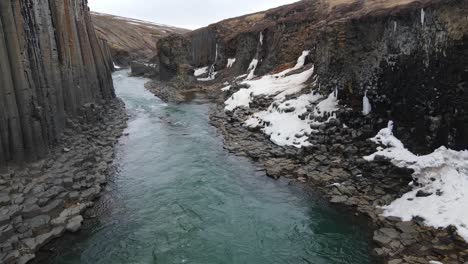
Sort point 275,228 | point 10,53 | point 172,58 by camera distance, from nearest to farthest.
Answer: point 275,228, point 10,53, point 172,58

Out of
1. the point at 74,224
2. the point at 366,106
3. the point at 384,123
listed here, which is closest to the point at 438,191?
the point at 384,123

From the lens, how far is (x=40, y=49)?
16.4 metres

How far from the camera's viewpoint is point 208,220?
38.0 feet

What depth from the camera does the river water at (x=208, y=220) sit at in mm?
9836

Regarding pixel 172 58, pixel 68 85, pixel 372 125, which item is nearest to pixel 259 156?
pixel 372 125

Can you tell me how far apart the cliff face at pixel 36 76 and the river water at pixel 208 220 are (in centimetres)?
359

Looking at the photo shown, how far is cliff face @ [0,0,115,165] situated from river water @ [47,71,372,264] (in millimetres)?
3585

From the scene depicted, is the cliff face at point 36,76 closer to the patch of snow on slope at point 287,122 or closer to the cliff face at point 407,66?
the patch of snow on slope at point 287,122

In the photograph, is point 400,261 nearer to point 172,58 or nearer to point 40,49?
point 40,49

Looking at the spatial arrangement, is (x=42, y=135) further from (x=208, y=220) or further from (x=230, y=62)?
(x=230, y=62)

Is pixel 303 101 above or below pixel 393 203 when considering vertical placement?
above

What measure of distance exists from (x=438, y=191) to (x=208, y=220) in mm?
7117

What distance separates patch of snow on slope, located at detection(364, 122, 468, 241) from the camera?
33.6 feet

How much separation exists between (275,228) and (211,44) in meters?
43.0
